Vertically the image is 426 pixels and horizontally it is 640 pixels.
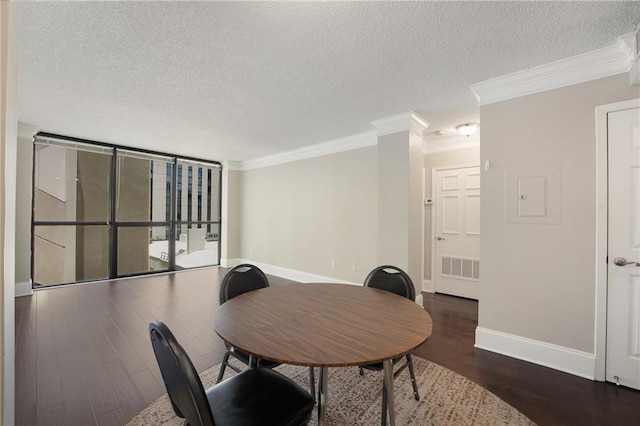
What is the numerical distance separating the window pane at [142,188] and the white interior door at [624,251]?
6.64 meters

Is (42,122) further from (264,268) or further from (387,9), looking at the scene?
(387,9)

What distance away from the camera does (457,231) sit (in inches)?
170

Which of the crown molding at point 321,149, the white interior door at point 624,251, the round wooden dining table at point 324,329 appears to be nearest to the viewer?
the round wooden dining table at point 324,329

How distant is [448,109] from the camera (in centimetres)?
318

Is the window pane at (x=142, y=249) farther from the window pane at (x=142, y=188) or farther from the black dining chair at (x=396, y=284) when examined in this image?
the black dining chair at (x=396, y=284)

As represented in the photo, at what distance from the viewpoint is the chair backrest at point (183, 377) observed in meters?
0.85

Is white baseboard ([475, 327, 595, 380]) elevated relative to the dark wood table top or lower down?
lower down

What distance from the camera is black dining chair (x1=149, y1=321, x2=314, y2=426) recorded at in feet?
2.83

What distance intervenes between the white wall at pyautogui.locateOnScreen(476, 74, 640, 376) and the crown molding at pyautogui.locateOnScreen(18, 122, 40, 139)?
19.9ft

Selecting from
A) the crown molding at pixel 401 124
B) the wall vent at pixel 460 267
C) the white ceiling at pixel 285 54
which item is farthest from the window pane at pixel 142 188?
the wall vent at pixel 460 267

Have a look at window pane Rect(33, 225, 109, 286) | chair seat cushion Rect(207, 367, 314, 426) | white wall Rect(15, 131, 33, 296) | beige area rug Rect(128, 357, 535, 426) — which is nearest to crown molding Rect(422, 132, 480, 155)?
beige area rug Rect(128, 357, 535, 426)

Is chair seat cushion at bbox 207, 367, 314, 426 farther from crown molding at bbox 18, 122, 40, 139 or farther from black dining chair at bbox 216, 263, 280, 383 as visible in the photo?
crown molding at bbox 18, 122, 40, 139

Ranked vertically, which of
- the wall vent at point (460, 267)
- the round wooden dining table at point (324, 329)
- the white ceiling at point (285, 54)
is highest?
the white ceiling at point (285, 54)

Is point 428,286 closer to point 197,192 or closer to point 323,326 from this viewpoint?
point 323,326
